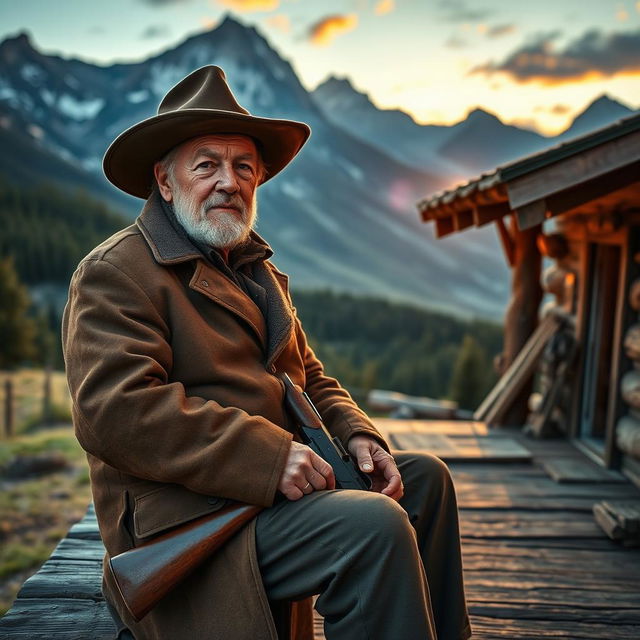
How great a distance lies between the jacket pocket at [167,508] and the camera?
1.79m

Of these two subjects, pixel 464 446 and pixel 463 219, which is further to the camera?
pixel 464 446

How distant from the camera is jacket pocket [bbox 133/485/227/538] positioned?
1793 mm

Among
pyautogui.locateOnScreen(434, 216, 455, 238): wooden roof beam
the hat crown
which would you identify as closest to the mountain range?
pyautogui.locateOnScreen(434, 216, 455, 238): wooden roof beam

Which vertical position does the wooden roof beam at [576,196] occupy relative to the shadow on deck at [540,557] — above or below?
above

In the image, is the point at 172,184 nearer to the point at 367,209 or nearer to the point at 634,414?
the point at 634,414

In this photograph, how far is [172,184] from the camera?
86.3 inches

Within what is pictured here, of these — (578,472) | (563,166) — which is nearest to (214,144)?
(563,166)

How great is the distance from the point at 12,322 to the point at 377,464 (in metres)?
27.8

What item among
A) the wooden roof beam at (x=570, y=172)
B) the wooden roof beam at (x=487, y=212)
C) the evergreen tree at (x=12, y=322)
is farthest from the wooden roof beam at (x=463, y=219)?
the evergreen tree at (x=12, y=322)

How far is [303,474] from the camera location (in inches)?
71.7

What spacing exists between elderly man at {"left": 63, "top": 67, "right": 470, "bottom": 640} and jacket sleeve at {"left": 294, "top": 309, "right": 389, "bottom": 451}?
33mm

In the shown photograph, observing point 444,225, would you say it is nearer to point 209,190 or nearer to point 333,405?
point 333,405

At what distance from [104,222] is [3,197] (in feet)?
34.4

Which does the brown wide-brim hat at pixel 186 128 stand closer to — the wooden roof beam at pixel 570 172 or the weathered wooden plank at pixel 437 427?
the wooden roof beam at pixel 570 172
